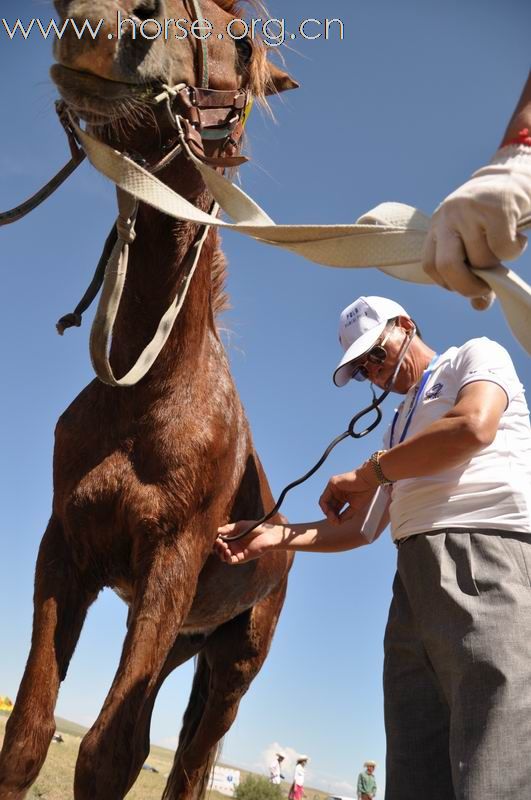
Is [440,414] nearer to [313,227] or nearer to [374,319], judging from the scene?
[374,319]

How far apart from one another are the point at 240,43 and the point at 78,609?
277 centimetres

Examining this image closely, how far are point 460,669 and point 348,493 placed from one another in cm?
101

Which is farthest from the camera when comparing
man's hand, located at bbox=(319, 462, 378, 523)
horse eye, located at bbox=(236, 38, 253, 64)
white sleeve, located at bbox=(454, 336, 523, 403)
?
horse eye, located at bbox=(236, 38, 253, 64)

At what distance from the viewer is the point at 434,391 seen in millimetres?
3211

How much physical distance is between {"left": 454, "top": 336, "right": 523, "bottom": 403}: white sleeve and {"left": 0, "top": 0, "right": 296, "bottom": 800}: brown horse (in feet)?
4.14

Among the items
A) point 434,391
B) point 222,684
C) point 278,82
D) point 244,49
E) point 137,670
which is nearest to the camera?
point 434,391

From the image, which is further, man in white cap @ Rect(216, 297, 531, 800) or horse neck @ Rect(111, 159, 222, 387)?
horse neck @ Rect(111, 159, 222, 387)

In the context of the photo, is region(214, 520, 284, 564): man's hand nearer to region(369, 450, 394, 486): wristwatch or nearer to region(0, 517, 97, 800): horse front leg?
region(0, 517, 97, 800): horse front leg

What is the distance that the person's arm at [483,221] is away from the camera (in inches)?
64.6

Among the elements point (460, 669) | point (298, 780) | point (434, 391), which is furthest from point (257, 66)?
point (298, 780)

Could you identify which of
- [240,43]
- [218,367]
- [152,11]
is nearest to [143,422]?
[218,367]

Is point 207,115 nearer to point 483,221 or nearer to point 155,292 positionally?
point 155,292

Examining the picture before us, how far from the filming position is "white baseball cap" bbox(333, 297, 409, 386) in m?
3.46

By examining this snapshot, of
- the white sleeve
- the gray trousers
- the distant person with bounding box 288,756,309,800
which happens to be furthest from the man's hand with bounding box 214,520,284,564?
the distant person with bounding box 288,756,309,800
